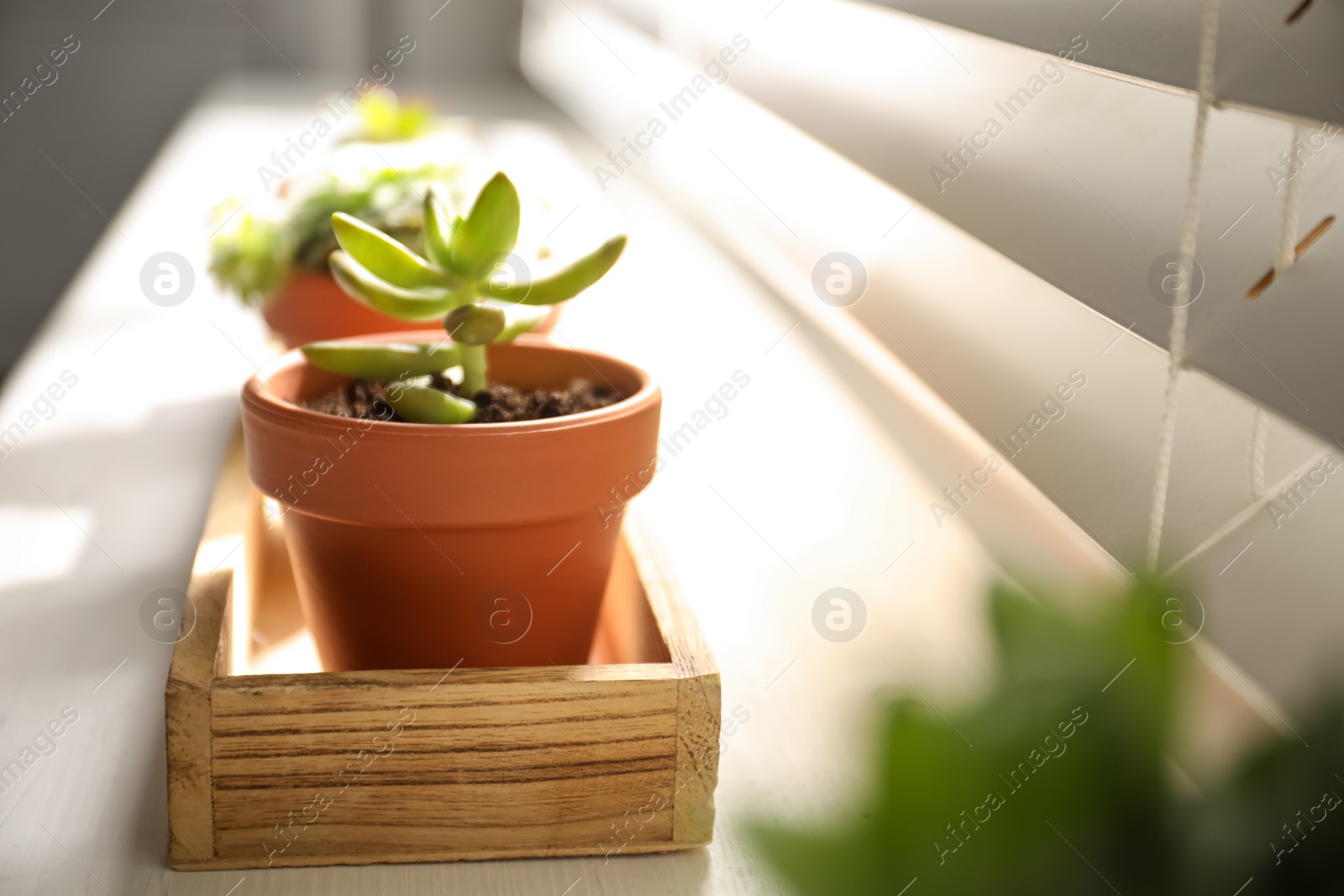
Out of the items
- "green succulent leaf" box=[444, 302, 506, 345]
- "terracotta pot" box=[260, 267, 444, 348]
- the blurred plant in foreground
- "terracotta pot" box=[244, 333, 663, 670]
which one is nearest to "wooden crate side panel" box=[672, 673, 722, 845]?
"terracotta pot" box=[244, 333, 663, 670]

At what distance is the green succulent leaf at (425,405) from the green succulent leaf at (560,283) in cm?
6

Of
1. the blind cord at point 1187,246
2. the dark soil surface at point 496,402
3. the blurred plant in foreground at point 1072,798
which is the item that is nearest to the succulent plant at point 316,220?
the dark soil surface at point 496,402

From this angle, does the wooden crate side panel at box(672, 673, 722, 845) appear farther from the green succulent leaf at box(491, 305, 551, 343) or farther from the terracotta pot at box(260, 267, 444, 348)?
the terracotta pot at box(260, 267, 444, 348)

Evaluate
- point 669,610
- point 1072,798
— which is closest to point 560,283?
point 669,610

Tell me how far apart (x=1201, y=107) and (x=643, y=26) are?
203 centimetres

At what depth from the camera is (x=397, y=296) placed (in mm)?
575

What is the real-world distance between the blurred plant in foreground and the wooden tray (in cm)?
37

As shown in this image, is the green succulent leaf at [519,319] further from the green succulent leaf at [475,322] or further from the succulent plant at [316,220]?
the succulent plant at [316,220]

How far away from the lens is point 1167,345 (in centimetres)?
50

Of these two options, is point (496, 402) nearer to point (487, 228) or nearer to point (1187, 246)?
point (487, 228)

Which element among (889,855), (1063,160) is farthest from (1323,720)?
(1063,160)

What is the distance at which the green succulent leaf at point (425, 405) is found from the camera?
21.5 inches

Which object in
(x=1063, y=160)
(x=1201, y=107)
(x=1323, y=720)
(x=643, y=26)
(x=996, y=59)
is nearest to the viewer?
(x=1323, y=720)

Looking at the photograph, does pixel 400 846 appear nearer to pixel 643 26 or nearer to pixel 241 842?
pixel 241 842
